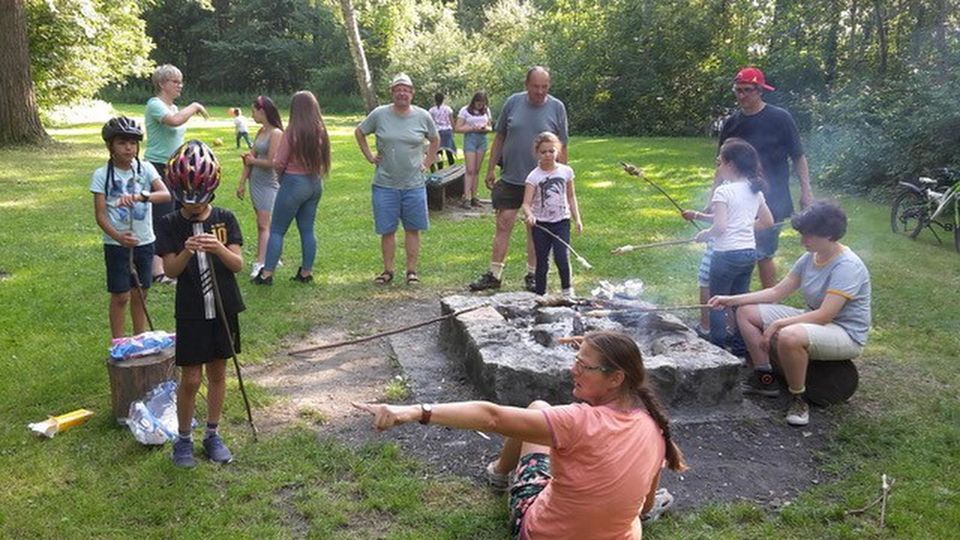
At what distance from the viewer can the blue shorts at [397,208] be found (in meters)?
7.14

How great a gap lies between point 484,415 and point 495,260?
474cm

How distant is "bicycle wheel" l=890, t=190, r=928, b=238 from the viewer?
9.98 m

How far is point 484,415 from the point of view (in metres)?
2.43

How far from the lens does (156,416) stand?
4262mm

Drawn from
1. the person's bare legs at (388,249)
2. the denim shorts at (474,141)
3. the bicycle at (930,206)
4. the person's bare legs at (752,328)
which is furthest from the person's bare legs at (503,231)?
the bicycle at (930,206)

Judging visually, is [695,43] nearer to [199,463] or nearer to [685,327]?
[685,327]

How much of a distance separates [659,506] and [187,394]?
7.57 feet

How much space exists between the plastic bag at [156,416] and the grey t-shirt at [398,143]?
3138 millimetres

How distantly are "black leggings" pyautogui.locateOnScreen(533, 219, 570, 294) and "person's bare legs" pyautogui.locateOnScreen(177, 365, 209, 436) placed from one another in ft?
10.5

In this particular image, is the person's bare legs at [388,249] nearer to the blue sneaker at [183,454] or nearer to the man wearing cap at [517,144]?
the man wearing cap at [517,144]

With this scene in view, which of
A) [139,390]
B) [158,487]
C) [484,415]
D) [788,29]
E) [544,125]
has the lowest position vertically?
[158,487]

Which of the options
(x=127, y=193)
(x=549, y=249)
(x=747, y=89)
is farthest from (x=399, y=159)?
(x=747, y=89)

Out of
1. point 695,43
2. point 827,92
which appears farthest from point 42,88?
point 827,92

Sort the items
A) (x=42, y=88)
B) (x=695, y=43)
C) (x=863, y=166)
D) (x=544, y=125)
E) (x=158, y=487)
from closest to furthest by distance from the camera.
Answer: (x=158, y=487)
(x=544, y=125)
(x=863, y=166)
(x=42, y=88)
(x=695, y=43)
